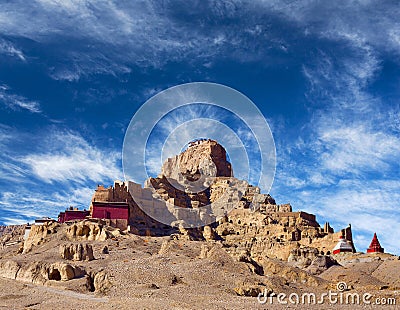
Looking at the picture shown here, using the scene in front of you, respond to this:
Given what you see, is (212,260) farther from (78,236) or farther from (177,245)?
(78,236)

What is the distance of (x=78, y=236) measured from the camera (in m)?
53.2

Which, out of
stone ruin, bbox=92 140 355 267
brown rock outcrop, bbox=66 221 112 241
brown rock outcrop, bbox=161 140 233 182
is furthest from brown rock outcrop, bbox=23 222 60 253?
brown rock outcrop, bbox=161 140 233 182

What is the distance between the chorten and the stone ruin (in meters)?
7.11

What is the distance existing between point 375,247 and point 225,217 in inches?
1461

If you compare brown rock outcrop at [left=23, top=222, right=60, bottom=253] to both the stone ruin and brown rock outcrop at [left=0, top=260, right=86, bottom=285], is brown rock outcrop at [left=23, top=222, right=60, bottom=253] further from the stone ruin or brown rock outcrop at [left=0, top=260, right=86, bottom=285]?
brown rock outcrop at [left=0, top=260, right=86, bottom=285]

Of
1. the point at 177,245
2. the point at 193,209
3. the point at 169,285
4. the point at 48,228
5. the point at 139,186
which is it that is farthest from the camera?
the point at 193,209

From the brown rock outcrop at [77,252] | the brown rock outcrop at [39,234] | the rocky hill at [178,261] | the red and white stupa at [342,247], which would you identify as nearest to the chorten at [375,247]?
the rocky hill at [178,261]

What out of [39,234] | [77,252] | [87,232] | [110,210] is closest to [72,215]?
[110,210]

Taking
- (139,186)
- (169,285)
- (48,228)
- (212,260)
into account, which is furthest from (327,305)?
(139,186)

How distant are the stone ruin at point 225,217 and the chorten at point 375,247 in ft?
23.3

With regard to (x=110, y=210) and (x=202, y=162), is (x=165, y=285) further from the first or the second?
(x=202, y=162)

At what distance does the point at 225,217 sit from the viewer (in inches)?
3659

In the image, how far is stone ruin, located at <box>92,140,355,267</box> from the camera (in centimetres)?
7181

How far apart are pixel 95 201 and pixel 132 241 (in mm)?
23570
